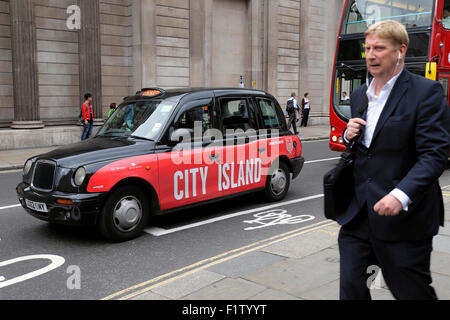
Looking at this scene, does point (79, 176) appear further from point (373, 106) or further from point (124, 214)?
point (373, 106)

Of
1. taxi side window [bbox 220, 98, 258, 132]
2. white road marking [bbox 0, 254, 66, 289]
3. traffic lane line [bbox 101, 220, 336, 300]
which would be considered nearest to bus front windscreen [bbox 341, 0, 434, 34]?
taxi side window [bbox 220, 98, 258, 132]

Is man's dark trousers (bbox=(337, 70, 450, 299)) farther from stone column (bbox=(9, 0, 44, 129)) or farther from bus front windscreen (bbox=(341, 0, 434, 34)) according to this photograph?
stone column (bbox=(9, 0, 44, 129))

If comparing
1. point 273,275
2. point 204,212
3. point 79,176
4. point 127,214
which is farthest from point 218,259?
point 204,212

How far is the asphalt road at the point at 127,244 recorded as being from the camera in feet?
14.5

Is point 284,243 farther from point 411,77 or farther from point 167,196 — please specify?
point 411,77

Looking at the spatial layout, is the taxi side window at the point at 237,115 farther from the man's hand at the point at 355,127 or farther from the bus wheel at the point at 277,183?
the man's hand at the point at 355,127

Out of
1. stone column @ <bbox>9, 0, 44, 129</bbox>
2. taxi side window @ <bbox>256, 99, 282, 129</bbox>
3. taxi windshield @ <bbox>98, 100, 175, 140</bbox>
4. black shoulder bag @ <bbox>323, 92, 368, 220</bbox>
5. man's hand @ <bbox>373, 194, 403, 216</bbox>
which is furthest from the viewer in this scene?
stone column @ <bbox>9, 0, 44, 129</bbox>

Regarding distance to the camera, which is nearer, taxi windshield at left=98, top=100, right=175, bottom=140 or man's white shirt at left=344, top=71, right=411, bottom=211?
man's white shirt at left=344, top=71, right=411, bottom=211

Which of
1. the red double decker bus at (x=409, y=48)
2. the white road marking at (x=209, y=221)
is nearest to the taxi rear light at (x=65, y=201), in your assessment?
the white road marking at (x=209, y=221)

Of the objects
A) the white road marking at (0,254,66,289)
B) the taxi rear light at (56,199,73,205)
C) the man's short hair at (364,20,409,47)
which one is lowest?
the white road marking at (0,254,66,289)

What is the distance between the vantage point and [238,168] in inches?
277

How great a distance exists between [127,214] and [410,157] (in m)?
3.90

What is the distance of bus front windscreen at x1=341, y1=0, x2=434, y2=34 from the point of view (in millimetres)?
9938

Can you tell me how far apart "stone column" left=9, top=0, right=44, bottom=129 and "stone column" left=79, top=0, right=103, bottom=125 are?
188 centimetres
